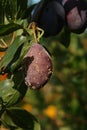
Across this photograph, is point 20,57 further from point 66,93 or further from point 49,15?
point 66,93

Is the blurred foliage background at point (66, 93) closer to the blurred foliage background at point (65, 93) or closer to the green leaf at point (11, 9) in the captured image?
the blurred foliage background at point (65, 93)

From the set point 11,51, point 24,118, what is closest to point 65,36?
point 24,118

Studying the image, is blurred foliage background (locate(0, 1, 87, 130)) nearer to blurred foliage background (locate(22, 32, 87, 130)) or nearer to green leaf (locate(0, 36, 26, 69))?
blurred foliage background (locate(22, 32, 87, 130))

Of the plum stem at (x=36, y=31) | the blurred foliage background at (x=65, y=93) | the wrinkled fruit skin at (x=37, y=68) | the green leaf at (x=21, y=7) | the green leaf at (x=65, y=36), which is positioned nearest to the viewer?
the wrinkled fruit skin at (x=37, y=68)

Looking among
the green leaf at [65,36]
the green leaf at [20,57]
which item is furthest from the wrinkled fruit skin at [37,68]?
the green leaf at [65,36]


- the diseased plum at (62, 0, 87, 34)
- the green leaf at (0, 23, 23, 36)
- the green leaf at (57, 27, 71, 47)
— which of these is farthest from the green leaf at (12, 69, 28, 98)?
the green leaf at (57, 27, 71, 47)
